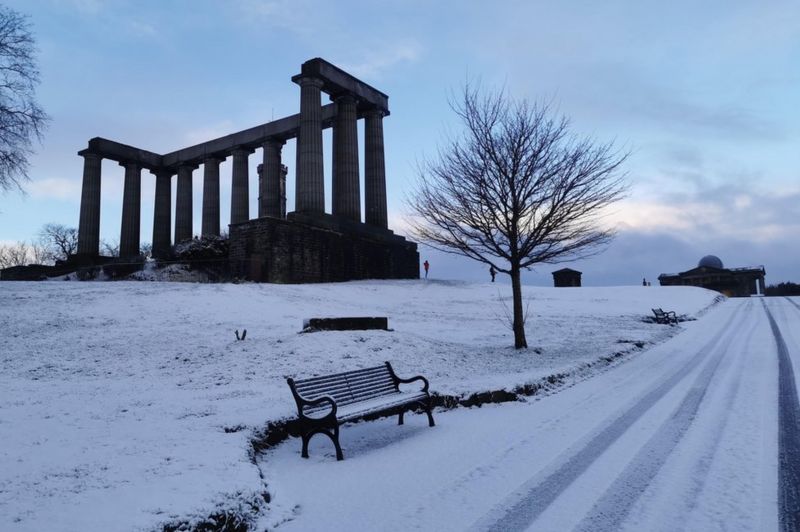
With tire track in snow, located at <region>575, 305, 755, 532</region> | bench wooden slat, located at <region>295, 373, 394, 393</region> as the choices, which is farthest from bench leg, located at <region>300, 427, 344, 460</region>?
tire track in snow, located at <region>575, 305, 755, 532</region>

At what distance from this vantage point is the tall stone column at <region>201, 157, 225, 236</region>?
1590 inches

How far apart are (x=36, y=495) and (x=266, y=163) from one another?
36.3 meters

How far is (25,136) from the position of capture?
17.8m

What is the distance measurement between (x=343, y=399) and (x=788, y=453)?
487 centimetres

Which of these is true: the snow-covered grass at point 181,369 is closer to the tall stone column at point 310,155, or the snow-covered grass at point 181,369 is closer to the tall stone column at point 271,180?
the tall stone column at point 310,155

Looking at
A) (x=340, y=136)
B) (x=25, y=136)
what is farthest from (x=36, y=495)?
(x=340, y=136)

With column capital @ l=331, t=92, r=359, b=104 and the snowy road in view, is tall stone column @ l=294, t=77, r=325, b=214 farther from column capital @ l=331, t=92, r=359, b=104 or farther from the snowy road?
the snowy road

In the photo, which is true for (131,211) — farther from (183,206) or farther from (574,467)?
(574,467)

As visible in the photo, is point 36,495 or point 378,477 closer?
point 36,495

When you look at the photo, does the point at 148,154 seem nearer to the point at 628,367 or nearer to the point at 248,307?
the point at 248,307

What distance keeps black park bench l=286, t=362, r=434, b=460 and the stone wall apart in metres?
19.8

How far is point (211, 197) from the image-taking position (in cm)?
4094

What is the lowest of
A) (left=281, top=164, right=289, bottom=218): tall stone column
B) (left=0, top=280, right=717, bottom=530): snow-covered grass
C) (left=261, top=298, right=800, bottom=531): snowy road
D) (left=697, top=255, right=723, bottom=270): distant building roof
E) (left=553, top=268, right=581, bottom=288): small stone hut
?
(left=261, top=298, right=800, bottom=531): snowy road

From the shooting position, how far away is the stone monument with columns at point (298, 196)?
27219 mm
